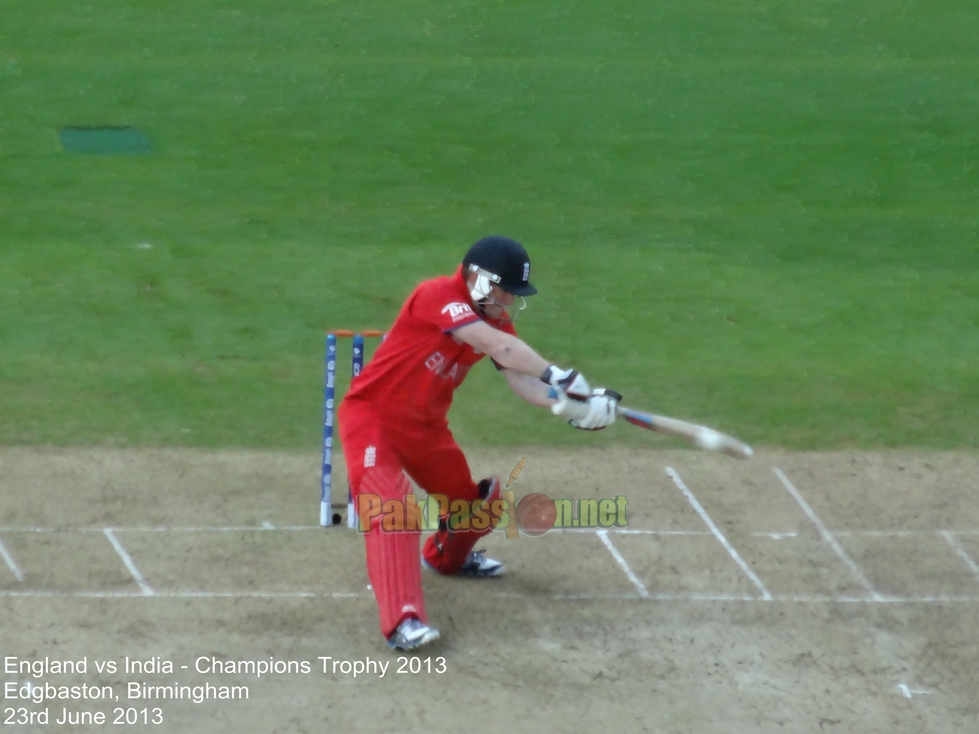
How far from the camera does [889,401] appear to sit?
31.2 feet

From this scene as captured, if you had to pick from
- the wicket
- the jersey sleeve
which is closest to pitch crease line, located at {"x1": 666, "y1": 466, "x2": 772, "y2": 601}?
the wicket

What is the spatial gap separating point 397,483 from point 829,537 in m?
3.05

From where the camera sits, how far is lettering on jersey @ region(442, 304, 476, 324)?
19.7 ft

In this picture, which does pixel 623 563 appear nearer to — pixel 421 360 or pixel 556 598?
pixel 556 598

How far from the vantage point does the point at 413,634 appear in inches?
233

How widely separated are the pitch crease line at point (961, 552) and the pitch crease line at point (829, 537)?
2.37ft

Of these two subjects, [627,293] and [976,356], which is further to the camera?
[627,293]

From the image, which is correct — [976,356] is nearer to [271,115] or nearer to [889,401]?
[889,401]

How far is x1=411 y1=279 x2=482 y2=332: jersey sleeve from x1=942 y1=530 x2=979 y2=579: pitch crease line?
3.62 m

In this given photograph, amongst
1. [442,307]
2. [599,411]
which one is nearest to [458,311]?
[442,307]

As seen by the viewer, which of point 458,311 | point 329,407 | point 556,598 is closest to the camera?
point 458,311

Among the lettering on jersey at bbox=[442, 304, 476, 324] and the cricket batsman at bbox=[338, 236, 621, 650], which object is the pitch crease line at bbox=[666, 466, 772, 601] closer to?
the cricket batsman at bbox=[338, 236, 621, 650]

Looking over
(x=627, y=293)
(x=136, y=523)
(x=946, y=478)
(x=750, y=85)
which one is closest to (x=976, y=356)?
(x=946, y=478)

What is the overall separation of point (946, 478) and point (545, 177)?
6.60 m
